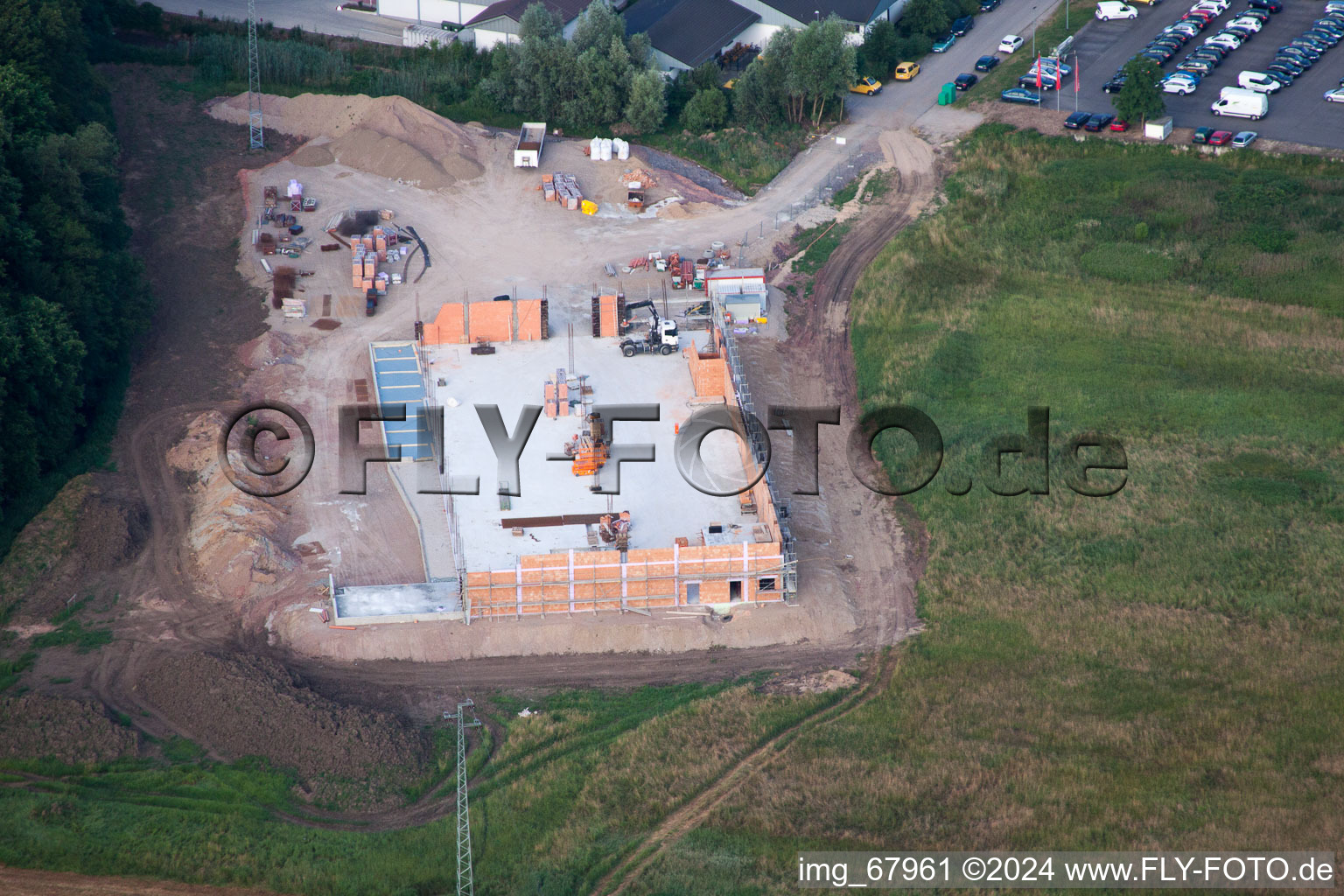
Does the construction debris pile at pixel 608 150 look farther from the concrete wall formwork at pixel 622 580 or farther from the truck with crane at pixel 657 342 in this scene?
the concrete wall formwork at pixel 622 580

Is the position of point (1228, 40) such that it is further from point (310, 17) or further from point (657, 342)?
point (310, 17)

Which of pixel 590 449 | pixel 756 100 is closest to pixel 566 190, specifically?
pixel 756 100

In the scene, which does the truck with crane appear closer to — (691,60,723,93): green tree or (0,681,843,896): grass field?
(0,681,843,896): grass field

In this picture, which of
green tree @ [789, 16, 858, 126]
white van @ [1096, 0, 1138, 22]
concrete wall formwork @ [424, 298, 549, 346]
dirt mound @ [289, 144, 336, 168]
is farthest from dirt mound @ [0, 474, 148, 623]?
white van @ [1096, 0, 1138, 22]

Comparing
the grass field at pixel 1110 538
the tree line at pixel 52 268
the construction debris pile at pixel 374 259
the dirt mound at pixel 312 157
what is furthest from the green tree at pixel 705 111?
the tree line at pixel 52 268

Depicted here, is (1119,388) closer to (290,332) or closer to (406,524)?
(406,524)
